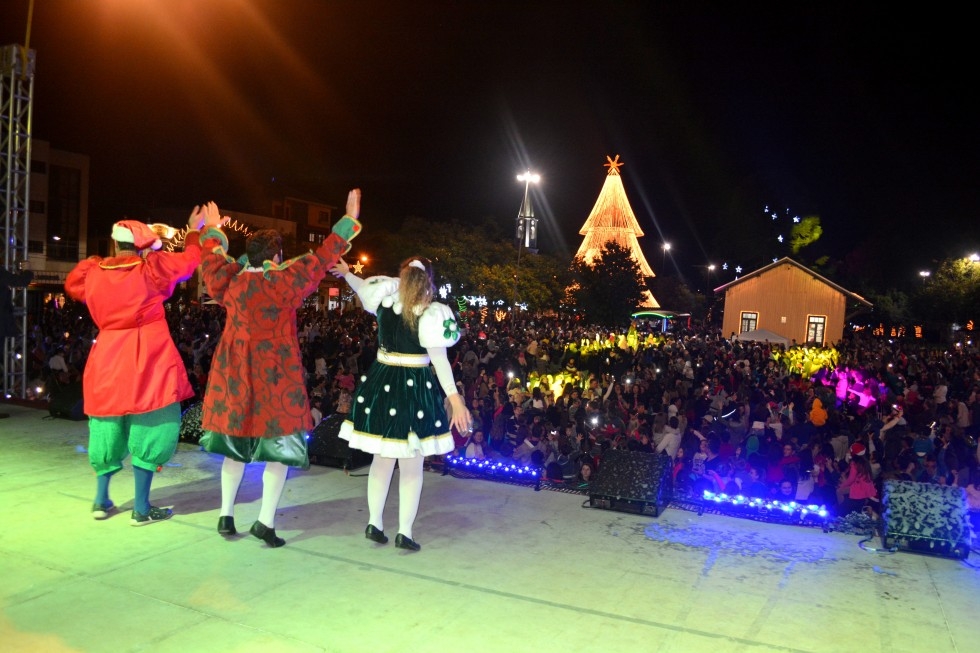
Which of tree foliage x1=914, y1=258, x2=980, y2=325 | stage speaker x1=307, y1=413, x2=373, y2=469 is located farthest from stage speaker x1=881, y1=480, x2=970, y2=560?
tree foliage x1=914, y1=258, x2=980, y2=325

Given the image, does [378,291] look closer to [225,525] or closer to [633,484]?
[225,525]

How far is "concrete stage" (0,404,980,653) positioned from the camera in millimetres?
3195

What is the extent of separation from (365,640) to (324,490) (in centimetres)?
250

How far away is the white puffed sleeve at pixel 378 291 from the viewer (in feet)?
14.1

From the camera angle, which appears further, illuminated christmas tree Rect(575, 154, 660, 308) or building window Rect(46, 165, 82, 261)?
illuminated christmas tree Rect(575, 154, 660, 308)

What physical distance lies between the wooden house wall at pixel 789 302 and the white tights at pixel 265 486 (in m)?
35.3

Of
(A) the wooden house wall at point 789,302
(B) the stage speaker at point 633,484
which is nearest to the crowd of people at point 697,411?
(B) the stage speaker at point 633,484

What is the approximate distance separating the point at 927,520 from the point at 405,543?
3268 millimetres

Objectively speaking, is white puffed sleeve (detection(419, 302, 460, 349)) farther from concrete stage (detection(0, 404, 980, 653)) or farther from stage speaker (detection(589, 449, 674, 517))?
stage speaker (detection(589, 449, 674, 517))

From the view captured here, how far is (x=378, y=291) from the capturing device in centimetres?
429

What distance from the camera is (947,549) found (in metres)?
4.46

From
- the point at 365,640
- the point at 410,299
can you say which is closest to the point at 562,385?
the point at 410,299

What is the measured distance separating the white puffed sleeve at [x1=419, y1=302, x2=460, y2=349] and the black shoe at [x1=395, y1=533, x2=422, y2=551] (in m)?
1.14

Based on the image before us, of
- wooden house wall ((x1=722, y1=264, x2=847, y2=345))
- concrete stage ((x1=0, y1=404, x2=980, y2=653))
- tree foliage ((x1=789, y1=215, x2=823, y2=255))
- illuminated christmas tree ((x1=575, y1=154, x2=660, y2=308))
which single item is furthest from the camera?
tree foliage ((x1=789, y1=215, x2=823, y2=255))
